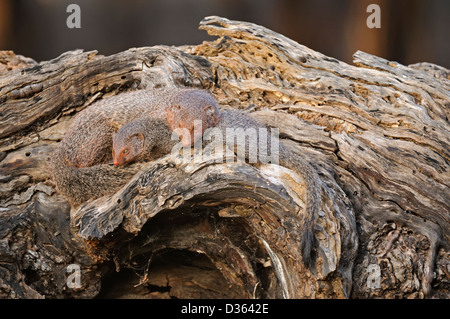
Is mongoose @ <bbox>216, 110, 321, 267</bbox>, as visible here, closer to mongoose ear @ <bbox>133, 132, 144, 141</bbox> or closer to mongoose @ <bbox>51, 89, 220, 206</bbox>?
mongoose @ <bbox>51, 89, 220, 206</bbox>

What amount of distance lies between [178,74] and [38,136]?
0.98m

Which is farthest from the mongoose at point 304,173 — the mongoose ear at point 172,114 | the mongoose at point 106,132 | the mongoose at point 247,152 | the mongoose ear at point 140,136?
the mongoose ear at point 140,136

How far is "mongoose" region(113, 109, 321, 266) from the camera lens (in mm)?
2342

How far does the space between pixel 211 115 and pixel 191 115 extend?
12cm

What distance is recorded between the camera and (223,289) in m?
2.92

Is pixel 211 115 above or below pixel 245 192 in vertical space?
above

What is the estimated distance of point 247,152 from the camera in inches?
97.2

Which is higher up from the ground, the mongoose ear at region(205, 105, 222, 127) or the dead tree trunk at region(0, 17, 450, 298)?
the mongoose ear at region(205, 105, 222, 127)

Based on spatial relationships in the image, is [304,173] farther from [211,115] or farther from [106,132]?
[106,132]

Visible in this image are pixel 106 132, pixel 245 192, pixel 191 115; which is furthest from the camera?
pixel 106 132

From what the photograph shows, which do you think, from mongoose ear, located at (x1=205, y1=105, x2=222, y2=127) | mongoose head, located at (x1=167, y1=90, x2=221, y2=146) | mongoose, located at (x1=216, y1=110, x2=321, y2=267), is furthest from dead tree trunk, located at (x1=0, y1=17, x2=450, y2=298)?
mongoose ear, located at (x1=205, y1=105, x2=222, y2=127)

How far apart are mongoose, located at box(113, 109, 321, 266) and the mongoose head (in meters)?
0.04

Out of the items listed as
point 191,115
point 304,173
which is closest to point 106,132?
point 191,115

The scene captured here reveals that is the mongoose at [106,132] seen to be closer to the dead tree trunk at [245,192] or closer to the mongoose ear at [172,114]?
the mongoose ear at [172,114]
